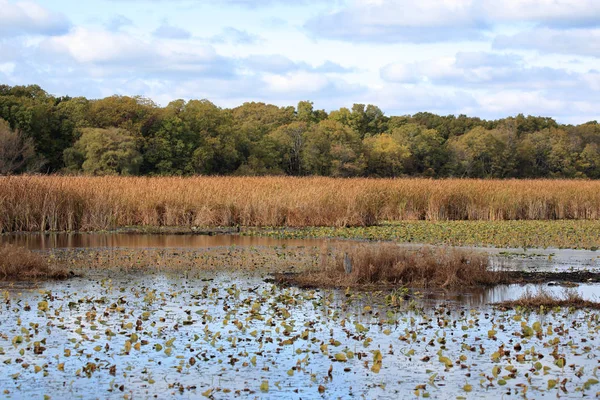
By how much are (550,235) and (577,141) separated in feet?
244

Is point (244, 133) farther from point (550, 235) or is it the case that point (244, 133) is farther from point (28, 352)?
point (28, 352)

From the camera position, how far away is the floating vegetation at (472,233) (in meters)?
21.0

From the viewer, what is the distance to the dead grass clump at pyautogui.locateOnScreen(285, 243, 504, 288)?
543 inches

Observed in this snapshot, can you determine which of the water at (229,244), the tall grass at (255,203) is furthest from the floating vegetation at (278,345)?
the tall grass at (255,203)

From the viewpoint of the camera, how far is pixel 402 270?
14.0 meters

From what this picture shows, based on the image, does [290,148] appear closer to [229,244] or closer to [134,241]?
[134,241]

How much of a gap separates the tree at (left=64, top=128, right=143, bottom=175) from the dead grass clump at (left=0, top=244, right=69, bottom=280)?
3777cm

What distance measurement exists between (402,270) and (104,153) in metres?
41.9

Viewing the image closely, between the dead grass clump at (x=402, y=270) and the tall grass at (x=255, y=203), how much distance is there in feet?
39.6

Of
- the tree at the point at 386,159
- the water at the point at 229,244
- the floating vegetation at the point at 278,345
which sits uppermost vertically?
the tree at the point at 386,159

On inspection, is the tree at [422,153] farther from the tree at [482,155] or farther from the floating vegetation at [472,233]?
the floating vegetation at [472,233]

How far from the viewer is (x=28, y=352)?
9.12 metres

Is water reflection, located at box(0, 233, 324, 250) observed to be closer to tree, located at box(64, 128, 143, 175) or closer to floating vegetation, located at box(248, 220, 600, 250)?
floating vegetation, located at box(248, 220, 600, 250)

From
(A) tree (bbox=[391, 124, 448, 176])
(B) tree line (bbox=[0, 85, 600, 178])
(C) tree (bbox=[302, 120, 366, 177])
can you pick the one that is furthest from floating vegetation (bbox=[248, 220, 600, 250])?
(A) tree (bbox=[391, 124, 448, 176])
